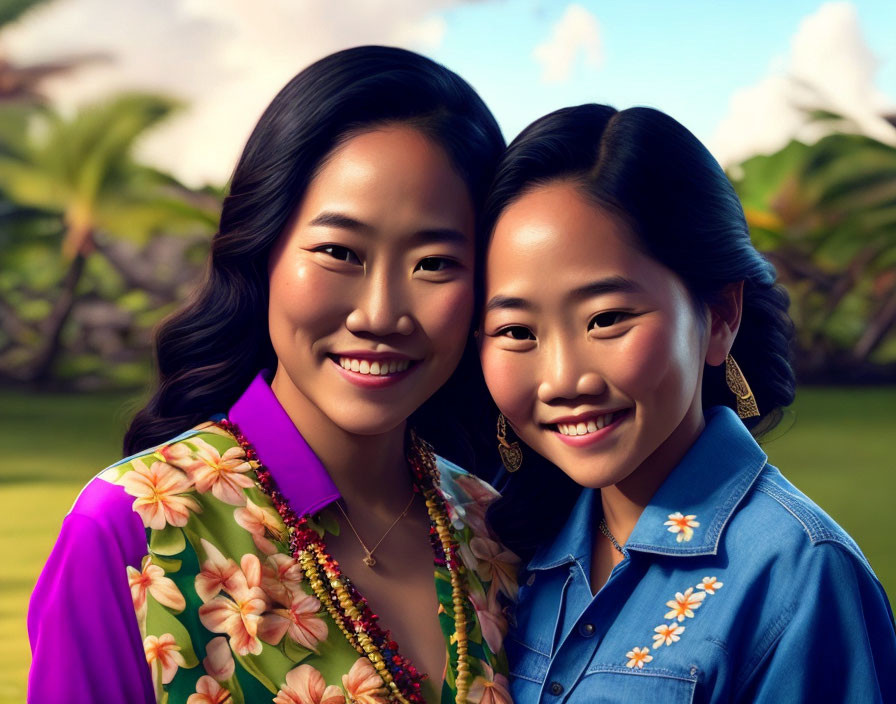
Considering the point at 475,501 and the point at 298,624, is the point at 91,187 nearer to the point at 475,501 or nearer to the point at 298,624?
the point at 475,501

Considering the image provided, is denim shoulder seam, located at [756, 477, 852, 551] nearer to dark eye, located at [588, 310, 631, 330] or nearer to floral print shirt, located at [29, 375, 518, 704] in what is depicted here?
dark eye, located at [588, 310, 631, 330]

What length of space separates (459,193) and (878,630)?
984 mm

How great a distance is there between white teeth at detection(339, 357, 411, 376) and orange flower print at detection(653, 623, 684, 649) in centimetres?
62

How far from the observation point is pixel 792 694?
A: 1.84 meters

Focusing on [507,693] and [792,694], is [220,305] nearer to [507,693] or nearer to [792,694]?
[507,693]

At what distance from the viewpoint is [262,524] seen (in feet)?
6.79

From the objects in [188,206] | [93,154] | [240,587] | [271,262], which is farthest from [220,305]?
[93,154]

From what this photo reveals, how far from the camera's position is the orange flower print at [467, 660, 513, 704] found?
2.15 meters

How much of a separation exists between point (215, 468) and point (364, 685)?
1.44 feet

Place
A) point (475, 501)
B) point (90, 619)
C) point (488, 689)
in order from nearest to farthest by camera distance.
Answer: point (90, 619), point (488, 689), point (475, 501)

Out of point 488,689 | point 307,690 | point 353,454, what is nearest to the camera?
point 307,690

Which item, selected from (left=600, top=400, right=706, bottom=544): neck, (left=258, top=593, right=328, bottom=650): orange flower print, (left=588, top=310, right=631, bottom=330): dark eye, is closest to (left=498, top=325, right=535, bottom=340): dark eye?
(left=588, top=310, right=631, bottom=330): dark eye

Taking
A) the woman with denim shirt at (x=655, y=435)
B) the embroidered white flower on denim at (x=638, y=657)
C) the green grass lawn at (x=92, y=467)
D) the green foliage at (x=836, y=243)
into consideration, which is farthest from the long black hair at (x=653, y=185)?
the green foliage at (x=836, y=243)

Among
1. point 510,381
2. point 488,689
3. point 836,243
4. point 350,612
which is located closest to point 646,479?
point 510,381
